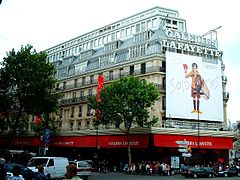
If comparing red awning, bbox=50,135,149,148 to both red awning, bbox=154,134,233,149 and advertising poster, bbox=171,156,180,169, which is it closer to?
red awning, bbox=154,134,233,149

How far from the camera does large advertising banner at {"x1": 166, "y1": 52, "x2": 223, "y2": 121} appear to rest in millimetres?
44688

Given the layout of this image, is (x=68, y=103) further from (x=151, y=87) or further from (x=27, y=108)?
(x=151, y=87)

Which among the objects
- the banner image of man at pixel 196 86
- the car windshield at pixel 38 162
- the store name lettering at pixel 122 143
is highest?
the banner image of man at pixel 196 86

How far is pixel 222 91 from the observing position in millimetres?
49344

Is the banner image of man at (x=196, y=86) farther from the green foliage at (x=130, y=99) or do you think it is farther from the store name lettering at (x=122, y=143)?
the store name lettering at (x=122, y=143)

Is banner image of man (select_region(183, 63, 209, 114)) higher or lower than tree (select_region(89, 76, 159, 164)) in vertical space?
higher

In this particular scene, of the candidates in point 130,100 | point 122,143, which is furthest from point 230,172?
point 130,100

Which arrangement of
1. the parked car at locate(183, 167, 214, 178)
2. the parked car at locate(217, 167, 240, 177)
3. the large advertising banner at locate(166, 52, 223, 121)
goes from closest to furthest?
the parked car at locate(183, 167, 214, 178), the parked car at locate(217, 167, 240, 177), the large advertising banner at locate(166, 52, 223, 121)

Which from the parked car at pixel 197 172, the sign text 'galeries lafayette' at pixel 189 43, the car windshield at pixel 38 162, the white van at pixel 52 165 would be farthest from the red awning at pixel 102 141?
the car windshield at pixel 38 162

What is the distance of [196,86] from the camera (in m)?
47.0

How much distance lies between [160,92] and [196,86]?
5820 millimetres

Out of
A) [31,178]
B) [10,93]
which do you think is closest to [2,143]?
[10,93]

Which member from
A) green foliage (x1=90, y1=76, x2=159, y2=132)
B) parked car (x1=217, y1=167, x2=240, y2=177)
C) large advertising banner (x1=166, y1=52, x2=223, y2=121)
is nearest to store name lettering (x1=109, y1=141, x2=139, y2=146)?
green foliage (x1=90, y1=76, x2=159, y2=132)

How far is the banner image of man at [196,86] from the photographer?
Result: 46.3m
